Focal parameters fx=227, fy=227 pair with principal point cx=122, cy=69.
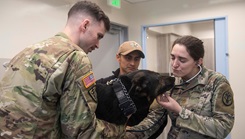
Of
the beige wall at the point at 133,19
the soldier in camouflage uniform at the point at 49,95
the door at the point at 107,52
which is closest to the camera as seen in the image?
the soldier in camouflage uniform at the point at 49,95

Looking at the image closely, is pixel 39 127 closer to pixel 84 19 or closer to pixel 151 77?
pixel 84 19

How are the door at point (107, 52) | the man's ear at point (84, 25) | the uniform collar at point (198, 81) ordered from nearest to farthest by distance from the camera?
the man's ear at point (84, 25) < the uniform collar at point (198, 81) < the door at point (107, 52)

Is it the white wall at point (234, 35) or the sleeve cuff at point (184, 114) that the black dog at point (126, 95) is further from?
the white wall at point (234, 35)

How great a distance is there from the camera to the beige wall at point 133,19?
205cm

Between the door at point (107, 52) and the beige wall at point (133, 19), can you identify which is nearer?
the beige wall at point (133, 19)

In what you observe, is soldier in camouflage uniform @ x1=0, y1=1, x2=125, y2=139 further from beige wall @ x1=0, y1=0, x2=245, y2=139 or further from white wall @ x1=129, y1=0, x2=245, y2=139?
white wall @ x1=129, y1=0, x2=245, y2=139

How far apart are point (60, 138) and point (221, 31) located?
109 inches

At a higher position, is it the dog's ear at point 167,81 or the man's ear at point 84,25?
the man's ear at point 84,25

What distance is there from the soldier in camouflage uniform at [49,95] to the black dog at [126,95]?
19 centimetres

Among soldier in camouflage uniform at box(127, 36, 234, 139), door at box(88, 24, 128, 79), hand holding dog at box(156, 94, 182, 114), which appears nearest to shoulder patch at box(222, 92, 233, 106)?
soldier in camouflage uniform at box(127, 36, 234, 139)

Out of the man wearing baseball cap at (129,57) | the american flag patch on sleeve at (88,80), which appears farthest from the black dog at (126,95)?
the man wearing baseball cap at (129,57)

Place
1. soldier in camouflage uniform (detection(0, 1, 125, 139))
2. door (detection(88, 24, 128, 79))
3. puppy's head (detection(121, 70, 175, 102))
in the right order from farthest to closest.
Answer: door (detection(88, 24, 128, 79)), puppy's head (detection(121, 70, 175, 102)), soldier in camouflage uniform (detection(0, 1, 125, 139))

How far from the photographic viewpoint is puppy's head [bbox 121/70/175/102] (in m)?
1.28

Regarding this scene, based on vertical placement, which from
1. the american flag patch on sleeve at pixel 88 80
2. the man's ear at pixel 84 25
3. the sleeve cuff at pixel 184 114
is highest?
the man's ear at pixel 84 25
